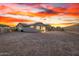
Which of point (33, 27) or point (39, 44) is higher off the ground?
point (33, 27)

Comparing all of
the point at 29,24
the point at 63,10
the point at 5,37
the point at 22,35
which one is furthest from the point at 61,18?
the point at 5,37

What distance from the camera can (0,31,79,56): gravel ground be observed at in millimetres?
1903

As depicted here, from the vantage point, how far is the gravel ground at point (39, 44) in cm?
190

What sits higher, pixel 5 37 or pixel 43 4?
pixel 43 4

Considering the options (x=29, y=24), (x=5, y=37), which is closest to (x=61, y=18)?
(x=29, y=24)

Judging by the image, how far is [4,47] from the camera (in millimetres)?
1927

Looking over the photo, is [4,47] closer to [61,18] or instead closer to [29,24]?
[29,24]

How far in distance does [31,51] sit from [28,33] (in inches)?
9.0

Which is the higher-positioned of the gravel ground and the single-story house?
the single-story house

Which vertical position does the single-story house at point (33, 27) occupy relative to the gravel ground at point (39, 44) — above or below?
above

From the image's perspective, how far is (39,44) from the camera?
1.93 m

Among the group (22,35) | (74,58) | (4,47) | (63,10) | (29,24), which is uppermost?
(63,10)

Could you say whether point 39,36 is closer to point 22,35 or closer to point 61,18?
point 22,35

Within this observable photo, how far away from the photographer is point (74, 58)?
75.1 inches
